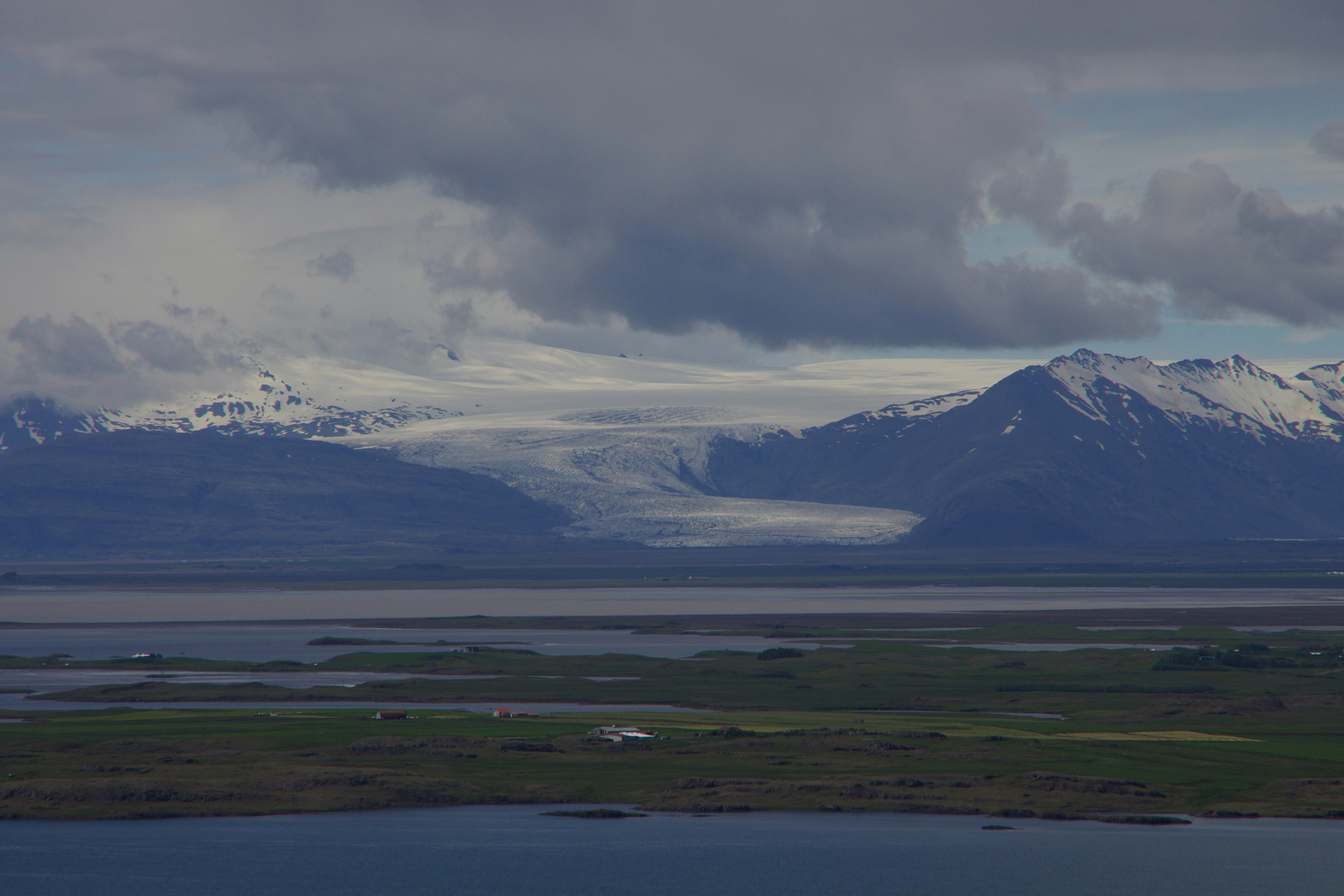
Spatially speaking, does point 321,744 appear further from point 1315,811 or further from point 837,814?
point 1315,811

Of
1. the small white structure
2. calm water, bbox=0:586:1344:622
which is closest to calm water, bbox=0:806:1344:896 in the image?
the small white structure

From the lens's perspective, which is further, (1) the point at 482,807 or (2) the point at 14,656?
(2) the point at 14,656

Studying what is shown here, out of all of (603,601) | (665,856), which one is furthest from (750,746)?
(603,601)

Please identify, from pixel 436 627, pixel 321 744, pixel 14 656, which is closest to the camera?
pixel 321 744

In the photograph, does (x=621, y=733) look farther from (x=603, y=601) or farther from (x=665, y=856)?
(x=603, y=601)

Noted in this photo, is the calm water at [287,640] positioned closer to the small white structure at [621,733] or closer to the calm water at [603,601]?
the calm water at [603,601]

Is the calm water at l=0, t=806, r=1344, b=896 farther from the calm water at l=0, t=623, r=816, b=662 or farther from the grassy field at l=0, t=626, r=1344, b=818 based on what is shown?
the calm water at l=0, t=623, r=816, b=662

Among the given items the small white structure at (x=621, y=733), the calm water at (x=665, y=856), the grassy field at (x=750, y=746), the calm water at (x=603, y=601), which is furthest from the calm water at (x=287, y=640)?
the calm water at (x=665, y=856)

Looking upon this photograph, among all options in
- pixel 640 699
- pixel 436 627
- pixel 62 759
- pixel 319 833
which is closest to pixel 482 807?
pixel 319 833
